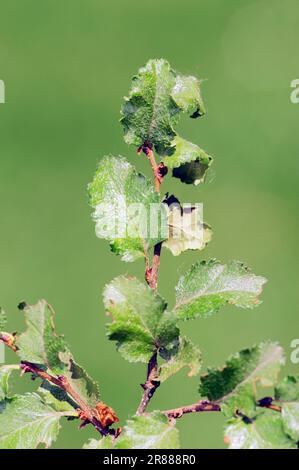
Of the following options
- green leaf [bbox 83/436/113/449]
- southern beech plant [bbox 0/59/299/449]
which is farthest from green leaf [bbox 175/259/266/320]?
green leaf [bbox 83/436/113/449]

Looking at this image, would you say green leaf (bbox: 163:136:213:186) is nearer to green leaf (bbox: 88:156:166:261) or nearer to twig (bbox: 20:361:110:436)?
green leaf (bbox: 88:156:166:261)

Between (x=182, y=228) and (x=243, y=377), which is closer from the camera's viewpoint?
(x=243, y=377)

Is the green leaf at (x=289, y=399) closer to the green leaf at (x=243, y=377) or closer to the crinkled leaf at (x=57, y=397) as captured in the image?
the green leaf at (x=243, y=377)

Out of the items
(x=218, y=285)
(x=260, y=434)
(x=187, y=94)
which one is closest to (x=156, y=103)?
(x=187, y=94)

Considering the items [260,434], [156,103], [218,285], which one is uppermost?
[156,103]

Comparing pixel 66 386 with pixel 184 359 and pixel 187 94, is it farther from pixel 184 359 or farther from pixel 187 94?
pixel 187 94

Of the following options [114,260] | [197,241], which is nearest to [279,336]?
[114,260]
